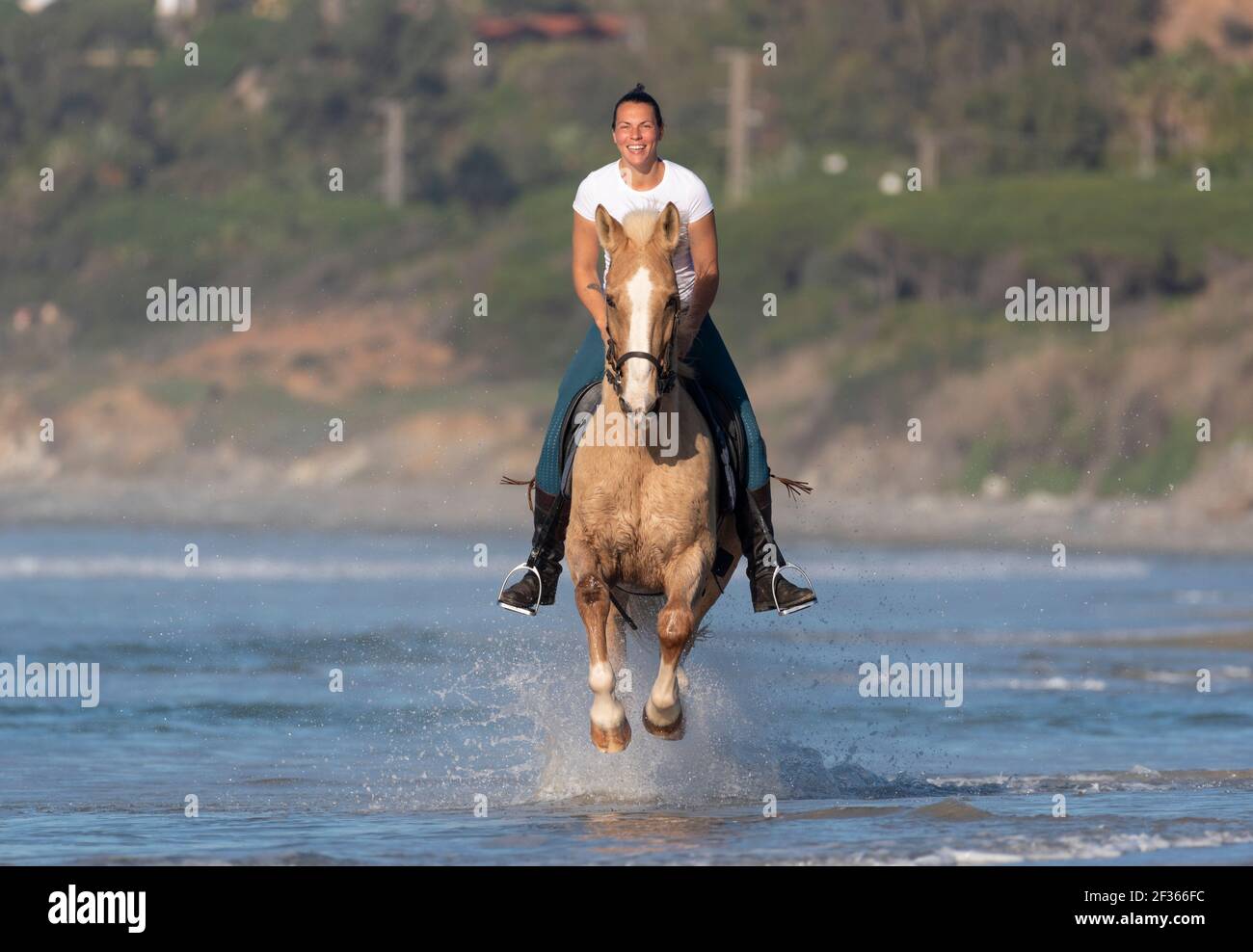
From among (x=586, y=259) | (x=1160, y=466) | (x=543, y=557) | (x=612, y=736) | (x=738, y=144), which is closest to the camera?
(x=612, y=736)

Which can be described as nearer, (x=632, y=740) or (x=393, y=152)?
(x=632, y=740)

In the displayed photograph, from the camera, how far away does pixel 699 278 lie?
39.0ft

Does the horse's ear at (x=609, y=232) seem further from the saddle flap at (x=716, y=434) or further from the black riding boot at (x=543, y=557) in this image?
the black riding boot at (x=543, y=557)

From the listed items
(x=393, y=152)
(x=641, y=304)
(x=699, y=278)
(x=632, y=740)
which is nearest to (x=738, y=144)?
(x=393, y=152)

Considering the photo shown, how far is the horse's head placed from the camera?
11.0 metres

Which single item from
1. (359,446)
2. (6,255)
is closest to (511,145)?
(6,255)

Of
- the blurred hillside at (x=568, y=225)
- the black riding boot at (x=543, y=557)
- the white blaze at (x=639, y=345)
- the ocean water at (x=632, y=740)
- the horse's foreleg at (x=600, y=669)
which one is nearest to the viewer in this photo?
the white blaze at (x=639, y=345)

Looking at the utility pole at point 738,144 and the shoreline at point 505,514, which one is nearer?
the shoreline at point 505,514

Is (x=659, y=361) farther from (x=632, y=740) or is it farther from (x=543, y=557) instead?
(x=632, y=740)

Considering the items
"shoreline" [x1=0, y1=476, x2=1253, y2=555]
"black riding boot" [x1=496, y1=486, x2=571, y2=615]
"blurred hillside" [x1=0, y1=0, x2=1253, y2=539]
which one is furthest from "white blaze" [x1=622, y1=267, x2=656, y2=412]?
"blurred hillside" [x1=0, y1=0, x2=1253, y2=539]

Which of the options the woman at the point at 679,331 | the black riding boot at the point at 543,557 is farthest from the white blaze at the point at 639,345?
the black riding boot at the point at 543,557

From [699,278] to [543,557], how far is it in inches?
63.2

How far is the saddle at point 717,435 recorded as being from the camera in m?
12.0

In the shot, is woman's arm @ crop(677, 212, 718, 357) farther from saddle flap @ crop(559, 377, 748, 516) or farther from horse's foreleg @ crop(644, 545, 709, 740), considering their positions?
horse's foreleg @ crop(644, 545, 709, 740)
